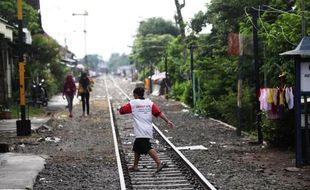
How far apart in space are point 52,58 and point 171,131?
18.8 meters

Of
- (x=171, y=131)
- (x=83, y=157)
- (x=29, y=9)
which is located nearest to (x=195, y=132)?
(x=171, y=131)

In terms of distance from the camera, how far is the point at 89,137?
17.2 meters

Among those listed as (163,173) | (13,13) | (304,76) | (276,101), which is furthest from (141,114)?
(13,13)

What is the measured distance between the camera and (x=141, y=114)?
35.1 ft

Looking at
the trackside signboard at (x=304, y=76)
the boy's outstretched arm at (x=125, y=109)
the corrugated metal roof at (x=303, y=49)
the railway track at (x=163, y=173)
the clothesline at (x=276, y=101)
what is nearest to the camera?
the railway track at (x=163, y=173)

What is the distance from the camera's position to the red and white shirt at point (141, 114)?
10.7m

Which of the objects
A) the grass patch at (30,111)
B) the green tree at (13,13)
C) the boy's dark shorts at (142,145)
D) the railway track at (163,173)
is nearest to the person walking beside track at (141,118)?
the boy's dark shorts at (142,145)

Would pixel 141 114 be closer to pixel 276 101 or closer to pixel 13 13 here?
pixel 276 101

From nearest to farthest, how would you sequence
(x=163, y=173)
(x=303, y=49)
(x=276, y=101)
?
(x=303, y=49) → (x=163, y=173) → (x=276, y=101)

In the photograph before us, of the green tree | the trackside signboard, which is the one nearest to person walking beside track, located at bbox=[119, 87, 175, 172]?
the trackside signboard

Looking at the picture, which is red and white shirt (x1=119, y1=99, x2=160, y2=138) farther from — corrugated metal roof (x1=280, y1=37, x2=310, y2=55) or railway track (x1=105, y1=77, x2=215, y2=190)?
corrugated metal roof (x1=280, y1=37, x2=310, y2=55)

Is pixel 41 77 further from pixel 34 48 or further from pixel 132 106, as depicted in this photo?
pixel 132 106

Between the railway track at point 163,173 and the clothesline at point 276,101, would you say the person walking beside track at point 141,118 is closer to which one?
the railway track at point 163,173

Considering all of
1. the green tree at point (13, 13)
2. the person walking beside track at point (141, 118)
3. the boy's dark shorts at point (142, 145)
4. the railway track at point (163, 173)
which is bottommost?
the railway track at point (163, 173)
